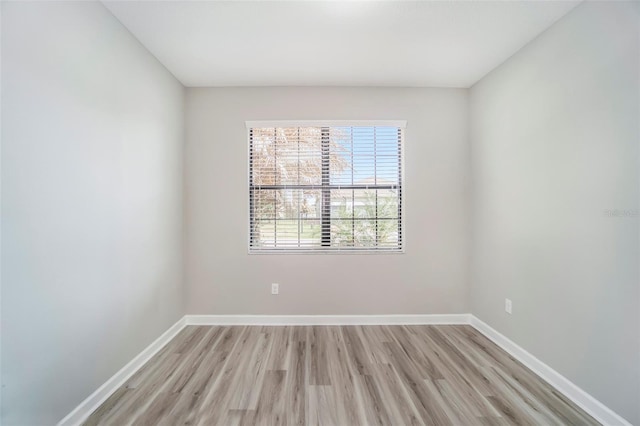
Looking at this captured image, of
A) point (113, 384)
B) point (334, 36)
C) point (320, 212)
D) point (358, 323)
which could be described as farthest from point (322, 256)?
point (334, 36)

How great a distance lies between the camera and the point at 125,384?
6.07 feet

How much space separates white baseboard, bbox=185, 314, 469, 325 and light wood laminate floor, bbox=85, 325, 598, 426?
24 centimetres

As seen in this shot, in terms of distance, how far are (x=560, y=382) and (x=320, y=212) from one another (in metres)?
2.37

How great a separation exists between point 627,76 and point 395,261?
214 centimetres

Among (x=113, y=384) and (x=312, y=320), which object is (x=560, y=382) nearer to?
(x=312, y=320)

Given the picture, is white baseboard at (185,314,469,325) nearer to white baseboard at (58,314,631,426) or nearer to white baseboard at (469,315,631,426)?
white baseboard at (58,314,631,426)

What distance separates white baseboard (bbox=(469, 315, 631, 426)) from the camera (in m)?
1.52

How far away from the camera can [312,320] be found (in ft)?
9.20

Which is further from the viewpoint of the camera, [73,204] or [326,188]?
[326,188]

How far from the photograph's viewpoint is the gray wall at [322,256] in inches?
111

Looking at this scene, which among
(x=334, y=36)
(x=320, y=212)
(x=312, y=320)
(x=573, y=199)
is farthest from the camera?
(x=320, y=212)

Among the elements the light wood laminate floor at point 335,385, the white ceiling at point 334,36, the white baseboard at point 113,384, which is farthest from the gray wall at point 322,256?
the white baseboard at point 113,384

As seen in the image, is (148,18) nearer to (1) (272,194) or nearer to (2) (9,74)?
(2) (9,74)

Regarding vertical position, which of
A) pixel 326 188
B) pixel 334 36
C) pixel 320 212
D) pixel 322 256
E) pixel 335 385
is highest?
pixel 334 36
